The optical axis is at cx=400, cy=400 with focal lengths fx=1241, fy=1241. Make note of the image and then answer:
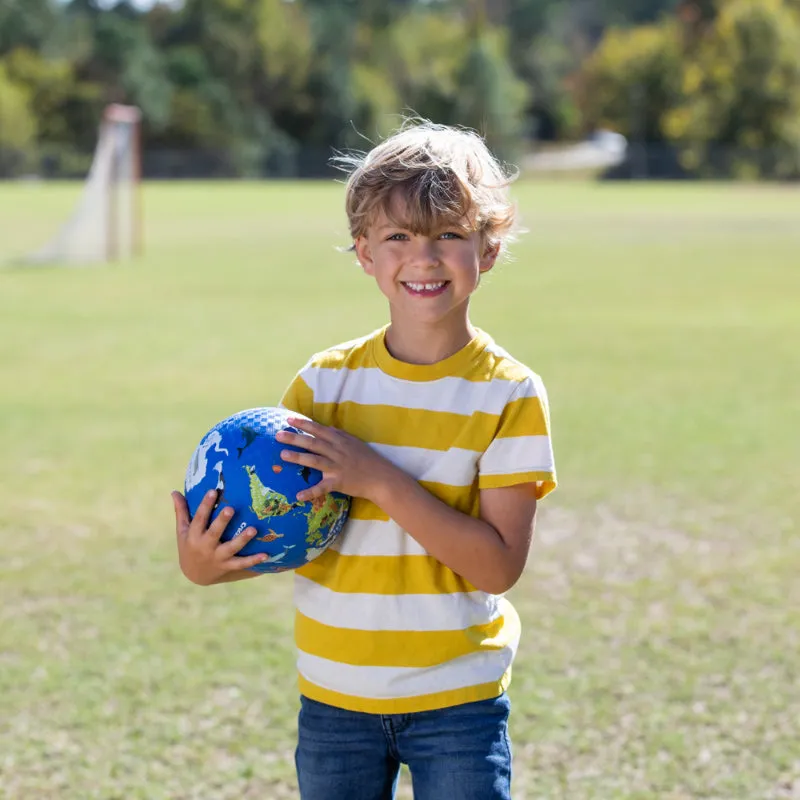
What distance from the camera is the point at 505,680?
256 cm

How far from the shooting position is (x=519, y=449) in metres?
2.46

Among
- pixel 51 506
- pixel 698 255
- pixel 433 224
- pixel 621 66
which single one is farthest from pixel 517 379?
pixel 621 66

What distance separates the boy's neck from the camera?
253 centimetres

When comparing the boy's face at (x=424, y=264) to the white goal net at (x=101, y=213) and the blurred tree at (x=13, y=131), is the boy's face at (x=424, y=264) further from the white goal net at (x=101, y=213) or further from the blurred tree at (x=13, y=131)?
the blurred tree at (x=13, y=131)

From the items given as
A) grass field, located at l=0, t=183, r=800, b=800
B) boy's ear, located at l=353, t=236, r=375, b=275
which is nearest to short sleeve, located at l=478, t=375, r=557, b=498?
boy's ear, located at l=353, t=236, r=375, b=275

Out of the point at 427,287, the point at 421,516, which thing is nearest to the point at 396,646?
the point at 421,516

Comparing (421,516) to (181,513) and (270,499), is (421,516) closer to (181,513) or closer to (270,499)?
(270,499)

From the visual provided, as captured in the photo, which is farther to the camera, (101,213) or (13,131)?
(13,131)

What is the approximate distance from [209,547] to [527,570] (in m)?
3.34

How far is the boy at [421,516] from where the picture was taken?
8.02 feet

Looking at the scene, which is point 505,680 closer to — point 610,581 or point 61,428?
point 610,581

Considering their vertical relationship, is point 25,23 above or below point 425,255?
above

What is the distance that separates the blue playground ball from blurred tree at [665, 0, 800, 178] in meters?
75.5

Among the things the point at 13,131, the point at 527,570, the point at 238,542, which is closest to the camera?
the point at 238,542
